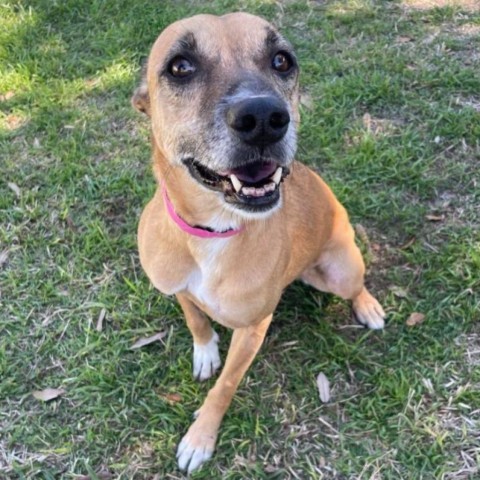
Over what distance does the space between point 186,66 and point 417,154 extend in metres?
2.60

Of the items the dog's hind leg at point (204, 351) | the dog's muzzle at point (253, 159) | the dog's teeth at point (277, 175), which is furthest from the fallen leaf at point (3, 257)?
the dog's teeth at point (277, 175)

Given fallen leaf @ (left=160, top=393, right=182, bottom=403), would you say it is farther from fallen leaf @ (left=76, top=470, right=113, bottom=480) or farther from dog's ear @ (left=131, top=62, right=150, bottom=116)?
dog's ear @ (left=131, top=62, right=150, bottom=116)

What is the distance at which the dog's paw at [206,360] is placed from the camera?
144 inches

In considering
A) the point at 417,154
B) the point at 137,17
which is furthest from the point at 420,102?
the point at 137,17

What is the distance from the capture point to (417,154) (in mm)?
4766

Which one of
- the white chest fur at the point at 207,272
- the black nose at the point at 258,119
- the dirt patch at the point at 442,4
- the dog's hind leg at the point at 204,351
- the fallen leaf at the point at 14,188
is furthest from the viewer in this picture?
the dirt patch at the point at 442,4

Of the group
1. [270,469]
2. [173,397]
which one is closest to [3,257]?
[173,397]

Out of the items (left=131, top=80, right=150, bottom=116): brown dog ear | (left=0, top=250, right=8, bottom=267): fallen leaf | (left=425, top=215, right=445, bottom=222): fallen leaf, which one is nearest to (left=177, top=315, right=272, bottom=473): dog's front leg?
(left=131, top=80, right=150, bottom=116): brown dog ear

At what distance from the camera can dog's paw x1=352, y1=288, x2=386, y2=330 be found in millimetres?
3875

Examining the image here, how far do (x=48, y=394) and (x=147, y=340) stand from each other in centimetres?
62

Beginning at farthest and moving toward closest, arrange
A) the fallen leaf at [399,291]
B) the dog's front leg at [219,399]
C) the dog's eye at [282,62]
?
the fallen leaf at [399,291] → the dog's front leg at [219,399] → the dog's eye at [282,62]

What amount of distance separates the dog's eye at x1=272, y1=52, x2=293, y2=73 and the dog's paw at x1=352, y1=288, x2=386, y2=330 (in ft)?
5.21

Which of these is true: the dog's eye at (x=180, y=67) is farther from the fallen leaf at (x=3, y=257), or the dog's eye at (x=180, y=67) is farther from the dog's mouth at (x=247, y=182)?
the fallen leaf at (x=3, y=257)

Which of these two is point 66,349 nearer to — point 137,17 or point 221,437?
point 221,437
